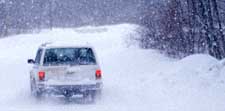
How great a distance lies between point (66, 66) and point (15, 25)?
171 ft

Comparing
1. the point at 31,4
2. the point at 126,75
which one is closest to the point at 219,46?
the point at 126,75

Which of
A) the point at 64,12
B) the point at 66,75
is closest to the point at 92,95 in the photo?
the point at 66,75

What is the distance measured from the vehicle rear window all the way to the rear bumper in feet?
1.98

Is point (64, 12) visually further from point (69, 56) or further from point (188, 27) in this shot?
point (69, 56)

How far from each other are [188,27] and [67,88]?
1030cm

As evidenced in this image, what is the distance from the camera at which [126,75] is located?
73.2 ft

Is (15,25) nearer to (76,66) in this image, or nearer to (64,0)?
(64,0)

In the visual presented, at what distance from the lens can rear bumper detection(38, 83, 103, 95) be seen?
1394cm

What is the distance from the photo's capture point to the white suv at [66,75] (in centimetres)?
1397

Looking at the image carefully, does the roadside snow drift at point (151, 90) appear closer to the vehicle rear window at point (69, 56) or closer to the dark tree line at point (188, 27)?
the vehicle rear window at point (69, 56)

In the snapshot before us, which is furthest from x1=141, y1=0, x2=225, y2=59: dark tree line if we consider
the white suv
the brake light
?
the brake light

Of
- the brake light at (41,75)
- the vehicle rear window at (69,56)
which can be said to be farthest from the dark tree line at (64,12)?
the brake light at (41,75)

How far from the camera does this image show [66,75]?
1404 centimetres

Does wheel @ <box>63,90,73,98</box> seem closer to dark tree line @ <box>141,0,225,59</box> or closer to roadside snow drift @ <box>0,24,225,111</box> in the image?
roadside snow drift @ <box>0,24,225,111</box>
